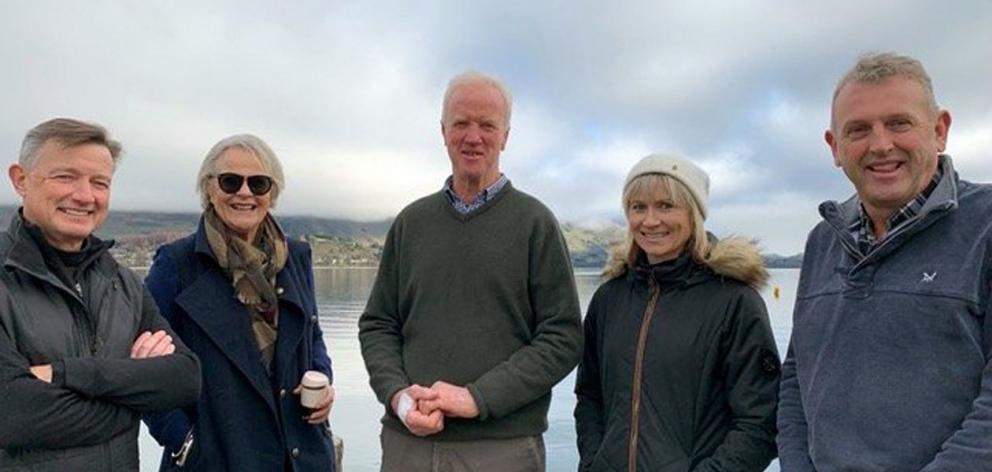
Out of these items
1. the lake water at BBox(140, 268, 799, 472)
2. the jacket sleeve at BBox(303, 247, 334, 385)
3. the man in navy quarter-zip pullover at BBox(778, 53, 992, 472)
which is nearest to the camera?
the man in navy quarter-zip pullover at BBox(778, 53, 992, 472)

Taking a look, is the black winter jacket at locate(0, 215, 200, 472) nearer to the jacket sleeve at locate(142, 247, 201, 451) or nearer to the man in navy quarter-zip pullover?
the jacket sleeve at locate(142, 247, 201, 451)

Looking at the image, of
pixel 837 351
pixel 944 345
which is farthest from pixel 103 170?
pixel 944 345

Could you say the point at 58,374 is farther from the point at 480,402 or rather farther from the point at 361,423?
the point at 361,423

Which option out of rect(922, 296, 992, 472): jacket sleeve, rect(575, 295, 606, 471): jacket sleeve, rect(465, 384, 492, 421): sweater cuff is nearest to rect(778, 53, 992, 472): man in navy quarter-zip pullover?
rect(922, 296, 992, 472): jacket sleeve

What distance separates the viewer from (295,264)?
11.8ft

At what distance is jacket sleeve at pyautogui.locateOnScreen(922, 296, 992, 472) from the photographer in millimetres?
2076

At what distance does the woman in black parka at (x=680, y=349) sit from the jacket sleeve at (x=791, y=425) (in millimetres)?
138

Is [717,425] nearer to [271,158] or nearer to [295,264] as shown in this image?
[295,264]

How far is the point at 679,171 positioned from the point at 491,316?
3.21 ft

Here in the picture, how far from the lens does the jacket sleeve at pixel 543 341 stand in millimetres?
3107

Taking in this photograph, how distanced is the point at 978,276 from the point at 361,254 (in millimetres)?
102472

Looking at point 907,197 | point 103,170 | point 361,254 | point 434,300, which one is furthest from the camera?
point 361,254

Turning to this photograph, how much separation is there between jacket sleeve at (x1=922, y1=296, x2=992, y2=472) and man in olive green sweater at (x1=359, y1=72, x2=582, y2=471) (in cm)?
143

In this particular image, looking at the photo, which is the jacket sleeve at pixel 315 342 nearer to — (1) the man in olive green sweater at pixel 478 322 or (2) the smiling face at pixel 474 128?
(1) the man in olive green sweater at pixel 478 322
